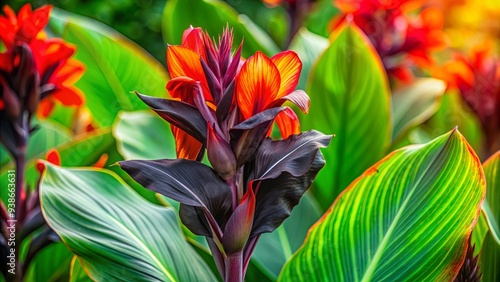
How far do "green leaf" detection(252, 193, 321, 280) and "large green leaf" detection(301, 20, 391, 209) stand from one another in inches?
5.1

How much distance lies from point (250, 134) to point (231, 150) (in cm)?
3

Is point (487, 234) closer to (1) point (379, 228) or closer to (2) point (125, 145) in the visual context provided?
(1) point (379, 228)

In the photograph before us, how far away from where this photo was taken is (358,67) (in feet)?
3.77

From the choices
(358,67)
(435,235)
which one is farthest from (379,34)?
(435,235)

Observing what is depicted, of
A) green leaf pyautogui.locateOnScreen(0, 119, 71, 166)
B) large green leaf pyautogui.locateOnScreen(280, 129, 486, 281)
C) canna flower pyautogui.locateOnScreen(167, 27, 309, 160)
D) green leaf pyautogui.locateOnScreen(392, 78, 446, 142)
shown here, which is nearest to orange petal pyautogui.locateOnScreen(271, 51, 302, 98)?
canna flower pyautogui.locateOnScreen(167, 27, 309, 160)

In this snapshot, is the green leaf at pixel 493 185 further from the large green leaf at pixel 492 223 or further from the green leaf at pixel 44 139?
the green leaf at pixel 44 139

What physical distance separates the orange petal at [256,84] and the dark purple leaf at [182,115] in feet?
0.15

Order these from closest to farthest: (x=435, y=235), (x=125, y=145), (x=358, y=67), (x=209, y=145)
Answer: (x=209, y=145) → (x=435, y=235) → (x=125, y=145) → (x=358, y=67)

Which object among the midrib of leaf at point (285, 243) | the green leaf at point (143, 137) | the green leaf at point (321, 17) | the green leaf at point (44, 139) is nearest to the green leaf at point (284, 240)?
the midrib of leaf at point (285, 243)

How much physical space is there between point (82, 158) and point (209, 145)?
558mm

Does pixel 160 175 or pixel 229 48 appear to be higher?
pixel 229 48

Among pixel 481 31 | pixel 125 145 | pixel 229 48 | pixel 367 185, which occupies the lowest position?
pixel 481 31

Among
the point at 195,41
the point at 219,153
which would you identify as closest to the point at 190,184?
the point at 219,153

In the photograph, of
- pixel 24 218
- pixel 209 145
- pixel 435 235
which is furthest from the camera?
pixel 24 218
